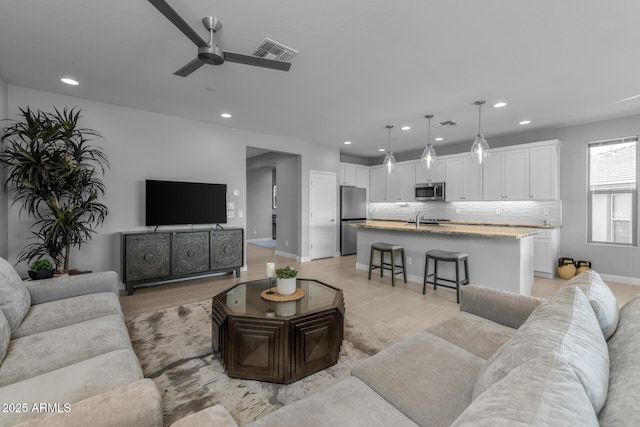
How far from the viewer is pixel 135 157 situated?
14.4 feet

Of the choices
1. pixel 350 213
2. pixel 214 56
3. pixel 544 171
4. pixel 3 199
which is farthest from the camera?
pixel 350 213

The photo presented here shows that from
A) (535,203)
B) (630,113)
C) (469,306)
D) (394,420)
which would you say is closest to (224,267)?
(469,306)

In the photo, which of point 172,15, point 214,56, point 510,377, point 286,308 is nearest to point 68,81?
point 214,56

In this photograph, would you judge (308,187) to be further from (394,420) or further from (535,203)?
(394,420)

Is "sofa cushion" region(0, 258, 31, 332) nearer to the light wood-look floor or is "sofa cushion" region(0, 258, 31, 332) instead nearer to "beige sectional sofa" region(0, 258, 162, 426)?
"beige sectional sofa" region(0, 258, 162, 426)

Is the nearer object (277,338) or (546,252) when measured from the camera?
(277,338)

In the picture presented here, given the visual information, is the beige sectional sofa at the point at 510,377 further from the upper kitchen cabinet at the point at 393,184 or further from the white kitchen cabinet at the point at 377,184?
the white kitchen cabinet at the point at 377,184

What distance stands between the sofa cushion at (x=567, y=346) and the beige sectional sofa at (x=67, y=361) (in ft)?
3.90

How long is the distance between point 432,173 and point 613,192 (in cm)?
315

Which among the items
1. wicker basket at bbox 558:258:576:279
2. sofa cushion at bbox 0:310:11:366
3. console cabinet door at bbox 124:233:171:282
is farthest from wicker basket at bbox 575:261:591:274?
sofa cushion at bbox 0:310:11:366

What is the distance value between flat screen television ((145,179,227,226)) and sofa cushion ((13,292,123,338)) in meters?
2.23

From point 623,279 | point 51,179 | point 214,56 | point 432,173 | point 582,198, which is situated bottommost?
point 623,279

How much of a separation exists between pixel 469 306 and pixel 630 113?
16.2ft

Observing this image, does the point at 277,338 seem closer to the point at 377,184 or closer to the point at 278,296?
the point at 278,296
